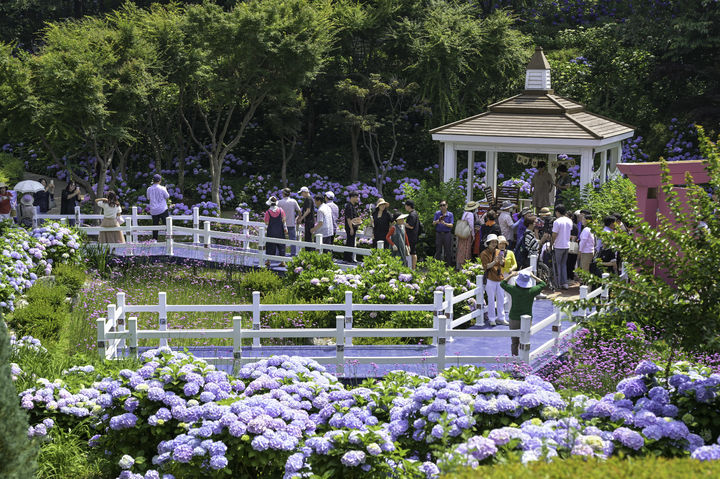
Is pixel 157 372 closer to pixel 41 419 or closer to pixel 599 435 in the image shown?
pixel 41 419

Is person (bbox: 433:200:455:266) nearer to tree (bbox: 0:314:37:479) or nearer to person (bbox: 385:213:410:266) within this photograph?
person (bbox: 385:213:410:266)

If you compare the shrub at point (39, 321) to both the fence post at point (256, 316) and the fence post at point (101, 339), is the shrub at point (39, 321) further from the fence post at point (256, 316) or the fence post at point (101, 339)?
the fence post at point (256, 316)

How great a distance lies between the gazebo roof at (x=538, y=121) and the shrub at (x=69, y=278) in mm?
8626

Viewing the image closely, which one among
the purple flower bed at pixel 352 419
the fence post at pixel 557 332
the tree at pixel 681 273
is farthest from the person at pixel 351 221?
→ the tree at pixel 681 273

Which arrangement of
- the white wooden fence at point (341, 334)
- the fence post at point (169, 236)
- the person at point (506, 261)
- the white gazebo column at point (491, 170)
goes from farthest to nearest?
1. the white gazebo column at point (491, 170)
2. the fence post at point (169, 236)
3. the person at point (506, 261)
4. the white wooden fence at point (341, 334)

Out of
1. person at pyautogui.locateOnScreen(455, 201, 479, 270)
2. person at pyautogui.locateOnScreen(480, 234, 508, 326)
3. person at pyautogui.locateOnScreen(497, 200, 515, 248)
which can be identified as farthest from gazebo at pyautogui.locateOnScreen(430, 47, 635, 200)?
person at pyautogui.locateOnScreen(480, 234, 508, 326)

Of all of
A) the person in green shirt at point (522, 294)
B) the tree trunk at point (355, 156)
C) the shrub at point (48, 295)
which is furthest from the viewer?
the tree trunk at point (355, 156)

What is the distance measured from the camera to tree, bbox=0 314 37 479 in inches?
237

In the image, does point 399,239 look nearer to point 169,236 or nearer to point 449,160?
point 169,236

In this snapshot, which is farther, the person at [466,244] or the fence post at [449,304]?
the person at [466,244]

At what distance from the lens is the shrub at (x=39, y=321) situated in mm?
12602

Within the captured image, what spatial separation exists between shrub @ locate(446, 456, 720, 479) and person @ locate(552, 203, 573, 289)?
1015cm

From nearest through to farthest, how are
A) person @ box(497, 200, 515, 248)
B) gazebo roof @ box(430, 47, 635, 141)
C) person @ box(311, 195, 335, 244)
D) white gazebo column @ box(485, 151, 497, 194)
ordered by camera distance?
person @ box(497, 200, 515, 248) < person @ box(311, 195, 335, 244) < gazebo roof @ box(430, 47, 635, 141) < white gazebo column @ box(485, 151, 497, 194)

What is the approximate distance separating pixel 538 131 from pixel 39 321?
11.4 metres
